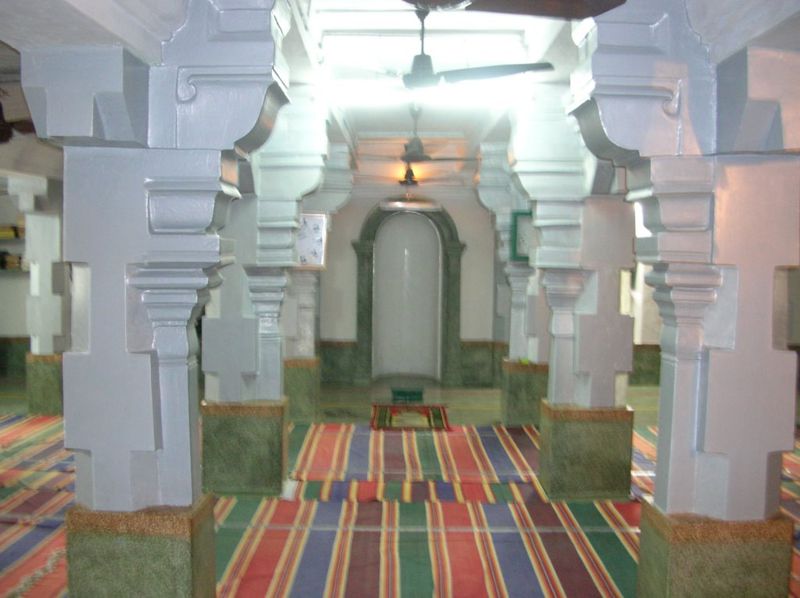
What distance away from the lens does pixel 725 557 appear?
3.25 meters

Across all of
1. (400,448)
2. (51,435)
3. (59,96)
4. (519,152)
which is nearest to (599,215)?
(519,152)

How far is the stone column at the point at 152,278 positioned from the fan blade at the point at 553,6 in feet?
3.65

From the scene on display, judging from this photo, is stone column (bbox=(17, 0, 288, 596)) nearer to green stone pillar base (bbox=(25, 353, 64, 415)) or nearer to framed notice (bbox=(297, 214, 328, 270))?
framed notice (bbox=(297, 214, 328, 270))

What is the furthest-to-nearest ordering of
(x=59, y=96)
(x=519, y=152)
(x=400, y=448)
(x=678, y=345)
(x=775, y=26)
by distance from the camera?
(x=400, y=448) < (x=519, y=152) < (x=678, y=345) < (x=59, y=96) < (x=775, y=26)

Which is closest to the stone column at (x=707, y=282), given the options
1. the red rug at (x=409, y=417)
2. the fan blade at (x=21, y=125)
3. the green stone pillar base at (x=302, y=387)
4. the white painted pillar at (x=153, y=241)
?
the white painted pillar at (x=153, y=241)

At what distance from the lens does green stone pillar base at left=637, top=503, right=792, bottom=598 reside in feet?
10.6

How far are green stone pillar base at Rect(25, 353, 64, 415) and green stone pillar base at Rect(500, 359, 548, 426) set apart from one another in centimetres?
580

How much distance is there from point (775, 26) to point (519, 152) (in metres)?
3.11

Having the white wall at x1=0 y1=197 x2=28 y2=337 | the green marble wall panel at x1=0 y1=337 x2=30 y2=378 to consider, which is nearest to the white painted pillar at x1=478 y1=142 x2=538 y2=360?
the white wall at x1=0 y1=197 x2=28 y2=337

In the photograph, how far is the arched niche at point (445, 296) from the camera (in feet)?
40.4

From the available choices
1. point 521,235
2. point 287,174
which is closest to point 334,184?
point 521,235

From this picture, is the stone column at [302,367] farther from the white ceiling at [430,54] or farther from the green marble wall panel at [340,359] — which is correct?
the white ceiling at [430,54]

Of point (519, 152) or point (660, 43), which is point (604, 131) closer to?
point (660, 43)

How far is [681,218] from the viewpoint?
3244 millimetres
